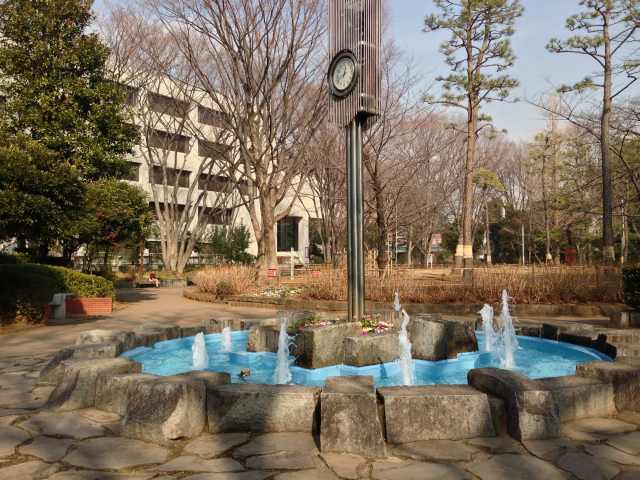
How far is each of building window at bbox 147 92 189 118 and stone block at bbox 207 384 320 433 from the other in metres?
22.6

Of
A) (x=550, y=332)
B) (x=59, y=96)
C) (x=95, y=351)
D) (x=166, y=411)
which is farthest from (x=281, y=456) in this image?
(x=59, y=96)

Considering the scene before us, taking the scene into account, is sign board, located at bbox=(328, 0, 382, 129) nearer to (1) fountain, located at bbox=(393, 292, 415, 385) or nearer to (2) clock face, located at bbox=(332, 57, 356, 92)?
(2) clock face, located at bbox=(332, 57, 356, 92)

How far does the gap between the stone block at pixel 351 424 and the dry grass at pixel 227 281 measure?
43.7 ft

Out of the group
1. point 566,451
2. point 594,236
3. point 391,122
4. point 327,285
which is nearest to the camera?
point 566,451

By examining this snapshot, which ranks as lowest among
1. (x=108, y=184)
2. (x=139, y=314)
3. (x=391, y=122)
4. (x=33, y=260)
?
(x=139, y=314)

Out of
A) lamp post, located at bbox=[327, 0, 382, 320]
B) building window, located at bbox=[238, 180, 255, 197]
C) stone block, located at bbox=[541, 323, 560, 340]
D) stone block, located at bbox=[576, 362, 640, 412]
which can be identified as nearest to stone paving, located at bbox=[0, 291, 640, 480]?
stone block, located at bbox=[576, 362, 640, 412]

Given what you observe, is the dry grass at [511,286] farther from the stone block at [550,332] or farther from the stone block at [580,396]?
the stone block at [580,396]

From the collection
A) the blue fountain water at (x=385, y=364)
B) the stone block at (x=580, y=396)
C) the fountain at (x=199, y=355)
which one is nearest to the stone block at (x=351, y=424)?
the stone block at (x=580, y=396)

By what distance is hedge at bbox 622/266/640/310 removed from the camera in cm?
972

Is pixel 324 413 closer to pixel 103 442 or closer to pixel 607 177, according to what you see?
pixel 103 442

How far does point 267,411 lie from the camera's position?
336 centimetres

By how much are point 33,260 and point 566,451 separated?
54.3ft

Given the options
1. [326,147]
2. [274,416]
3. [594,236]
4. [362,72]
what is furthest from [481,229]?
[274,416]

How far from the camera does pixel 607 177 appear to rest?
640 inches
